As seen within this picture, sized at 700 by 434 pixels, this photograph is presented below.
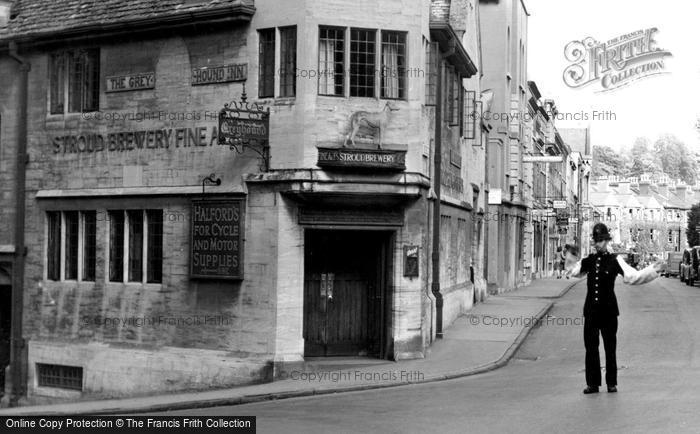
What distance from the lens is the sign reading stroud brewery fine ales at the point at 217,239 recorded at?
1850 cm

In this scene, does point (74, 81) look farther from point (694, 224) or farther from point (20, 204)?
point (694, 224)

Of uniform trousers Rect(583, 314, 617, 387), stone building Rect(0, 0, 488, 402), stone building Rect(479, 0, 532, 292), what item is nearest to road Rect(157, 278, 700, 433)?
uniform trousers Rect(583, 314, 617, 387)

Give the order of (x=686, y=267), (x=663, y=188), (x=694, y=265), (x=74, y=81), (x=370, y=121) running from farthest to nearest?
(x=663, y=188) → (x=686, y=267) → (x=694, y=265) → (x=74, y=81) → (x=370, y=121)

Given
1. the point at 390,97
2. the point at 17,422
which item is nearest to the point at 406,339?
the point at 390,97

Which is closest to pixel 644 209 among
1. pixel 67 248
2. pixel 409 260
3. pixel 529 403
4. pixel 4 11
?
pixel 4 11

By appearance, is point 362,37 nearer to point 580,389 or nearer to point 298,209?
point 298,209

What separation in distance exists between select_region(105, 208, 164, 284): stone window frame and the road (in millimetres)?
5652

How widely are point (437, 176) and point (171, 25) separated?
6714mm

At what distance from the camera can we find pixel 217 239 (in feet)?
61.7

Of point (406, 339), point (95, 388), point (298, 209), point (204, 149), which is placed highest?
point (204, 149)

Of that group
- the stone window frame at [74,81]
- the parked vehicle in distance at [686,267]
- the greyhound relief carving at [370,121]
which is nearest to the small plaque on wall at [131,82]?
the stone window frame at [74,81]

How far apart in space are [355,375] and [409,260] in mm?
2627

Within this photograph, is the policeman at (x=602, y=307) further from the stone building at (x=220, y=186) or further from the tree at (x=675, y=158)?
the tree at (x=675, y=158)

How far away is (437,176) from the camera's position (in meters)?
21.9
